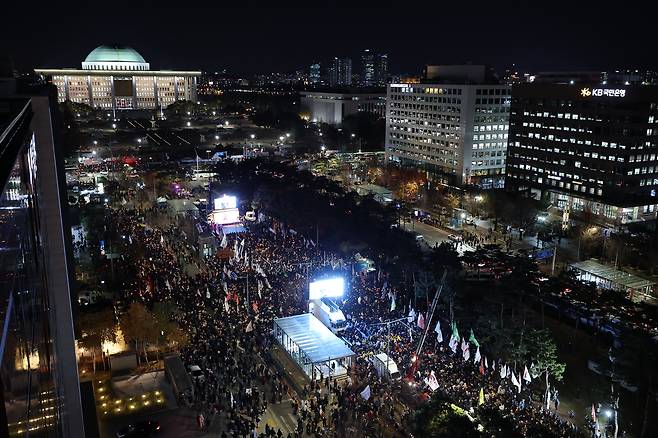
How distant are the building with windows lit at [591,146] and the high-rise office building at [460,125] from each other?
4.55 meters

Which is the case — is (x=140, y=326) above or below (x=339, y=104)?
below

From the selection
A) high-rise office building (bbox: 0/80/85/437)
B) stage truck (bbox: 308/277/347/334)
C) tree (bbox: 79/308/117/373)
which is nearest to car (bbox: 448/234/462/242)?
stage truck (bbox: 308/277/347/334)

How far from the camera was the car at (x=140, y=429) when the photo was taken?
1417cm

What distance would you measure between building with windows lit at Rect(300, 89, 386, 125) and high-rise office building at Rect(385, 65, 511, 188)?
33289 mm

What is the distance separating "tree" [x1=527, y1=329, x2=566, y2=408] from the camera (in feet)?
55.0

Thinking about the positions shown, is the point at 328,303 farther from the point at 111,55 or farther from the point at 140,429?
the point at 111,55

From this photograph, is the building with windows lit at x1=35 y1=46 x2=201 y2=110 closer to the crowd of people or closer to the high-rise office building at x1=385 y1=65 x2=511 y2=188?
the high-rise office building at x1=385 y1=65 x2=511 y2=188

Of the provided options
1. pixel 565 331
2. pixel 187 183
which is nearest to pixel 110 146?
pixel 187 183

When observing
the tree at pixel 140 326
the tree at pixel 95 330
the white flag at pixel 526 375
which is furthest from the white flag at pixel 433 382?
the tree at pixel 95 330

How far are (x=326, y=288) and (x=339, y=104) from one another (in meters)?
75.4

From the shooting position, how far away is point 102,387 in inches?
651

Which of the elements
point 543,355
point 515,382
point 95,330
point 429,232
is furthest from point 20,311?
point 429,232

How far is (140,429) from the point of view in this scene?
563 inches

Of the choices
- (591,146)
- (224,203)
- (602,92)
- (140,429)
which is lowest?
(140,429)
